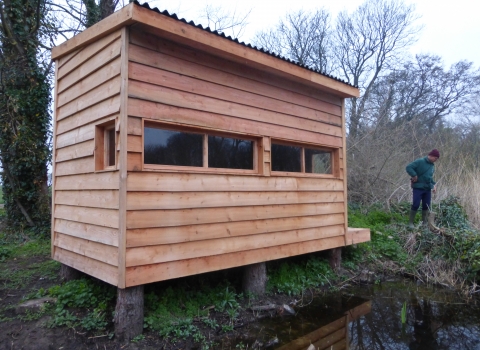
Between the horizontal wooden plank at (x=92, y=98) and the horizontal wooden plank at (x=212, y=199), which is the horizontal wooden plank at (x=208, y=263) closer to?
the horizontal wooden plank at (x=212, y=199)

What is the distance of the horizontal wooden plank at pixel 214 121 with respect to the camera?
366 cm

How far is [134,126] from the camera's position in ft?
11.7

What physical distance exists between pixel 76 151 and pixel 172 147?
1.37 metres

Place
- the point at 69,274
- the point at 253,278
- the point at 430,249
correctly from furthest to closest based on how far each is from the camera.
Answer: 1. the point at 430,249
2. the point at 253,278
3. the point at 69,274

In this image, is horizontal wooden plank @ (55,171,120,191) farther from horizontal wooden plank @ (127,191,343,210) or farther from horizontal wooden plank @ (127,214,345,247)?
horizontal wooden plank @ (127,214,345,247)

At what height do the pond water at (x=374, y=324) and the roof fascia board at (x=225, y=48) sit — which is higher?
the roof fascia board at (x=225, y=48)

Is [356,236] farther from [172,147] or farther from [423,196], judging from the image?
[172,147]

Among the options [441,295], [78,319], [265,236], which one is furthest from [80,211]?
[441,295]

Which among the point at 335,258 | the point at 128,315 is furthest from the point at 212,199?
the point at 335,258

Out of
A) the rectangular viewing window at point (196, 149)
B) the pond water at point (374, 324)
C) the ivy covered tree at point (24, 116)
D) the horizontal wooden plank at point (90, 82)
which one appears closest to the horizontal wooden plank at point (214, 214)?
the rectangular viewing window at point (196, 149)

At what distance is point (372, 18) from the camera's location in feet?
61.1

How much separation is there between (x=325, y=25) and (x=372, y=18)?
8.13 feet

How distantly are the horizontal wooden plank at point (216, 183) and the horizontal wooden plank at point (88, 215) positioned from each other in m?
0.41

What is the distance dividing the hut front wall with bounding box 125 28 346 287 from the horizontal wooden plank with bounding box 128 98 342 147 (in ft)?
0.04
